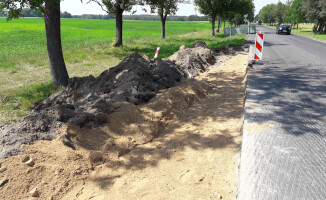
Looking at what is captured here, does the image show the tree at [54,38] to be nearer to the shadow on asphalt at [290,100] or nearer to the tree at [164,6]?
the shadow on asphalt at [290,100]

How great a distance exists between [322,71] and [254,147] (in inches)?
271

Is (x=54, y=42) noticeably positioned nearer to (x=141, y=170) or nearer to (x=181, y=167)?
(x=141, y=170)

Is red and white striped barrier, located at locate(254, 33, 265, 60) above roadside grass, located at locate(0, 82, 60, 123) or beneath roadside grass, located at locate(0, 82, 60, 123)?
above

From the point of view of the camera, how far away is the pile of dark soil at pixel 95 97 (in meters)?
3.73

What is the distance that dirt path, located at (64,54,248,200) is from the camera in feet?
9.23

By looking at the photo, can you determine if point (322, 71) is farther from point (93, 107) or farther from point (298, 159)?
point (93, 107)

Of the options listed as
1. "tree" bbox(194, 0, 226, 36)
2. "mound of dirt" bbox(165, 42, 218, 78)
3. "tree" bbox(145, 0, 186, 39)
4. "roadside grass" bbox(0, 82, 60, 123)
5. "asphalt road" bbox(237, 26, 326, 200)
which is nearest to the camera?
"asphalt road" bbox(237, 26, 326, 200)

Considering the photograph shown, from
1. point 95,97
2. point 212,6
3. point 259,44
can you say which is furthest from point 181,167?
point 212,6

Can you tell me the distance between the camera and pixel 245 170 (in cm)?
257

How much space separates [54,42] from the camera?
26.9 ft

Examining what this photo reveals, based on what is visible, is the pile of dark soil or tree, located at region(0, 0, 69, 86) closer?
the pile of dark soil

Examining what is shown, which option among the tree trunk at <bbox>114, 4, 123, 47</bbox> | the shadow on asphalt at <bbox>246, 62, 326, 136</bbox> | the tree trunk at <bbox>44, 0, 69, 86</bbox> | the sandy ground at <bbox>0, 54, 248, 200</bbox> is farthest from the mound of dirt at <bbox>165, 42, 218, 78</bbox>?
the tree trunk at <bbox>114, 4, 123, 47</bbox>

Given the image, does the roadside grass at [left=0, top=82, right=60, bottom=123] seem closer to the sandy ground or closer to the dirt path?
the sandy ground

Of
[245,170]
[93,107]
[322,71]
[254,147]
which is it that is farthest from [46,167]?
[322,71]
